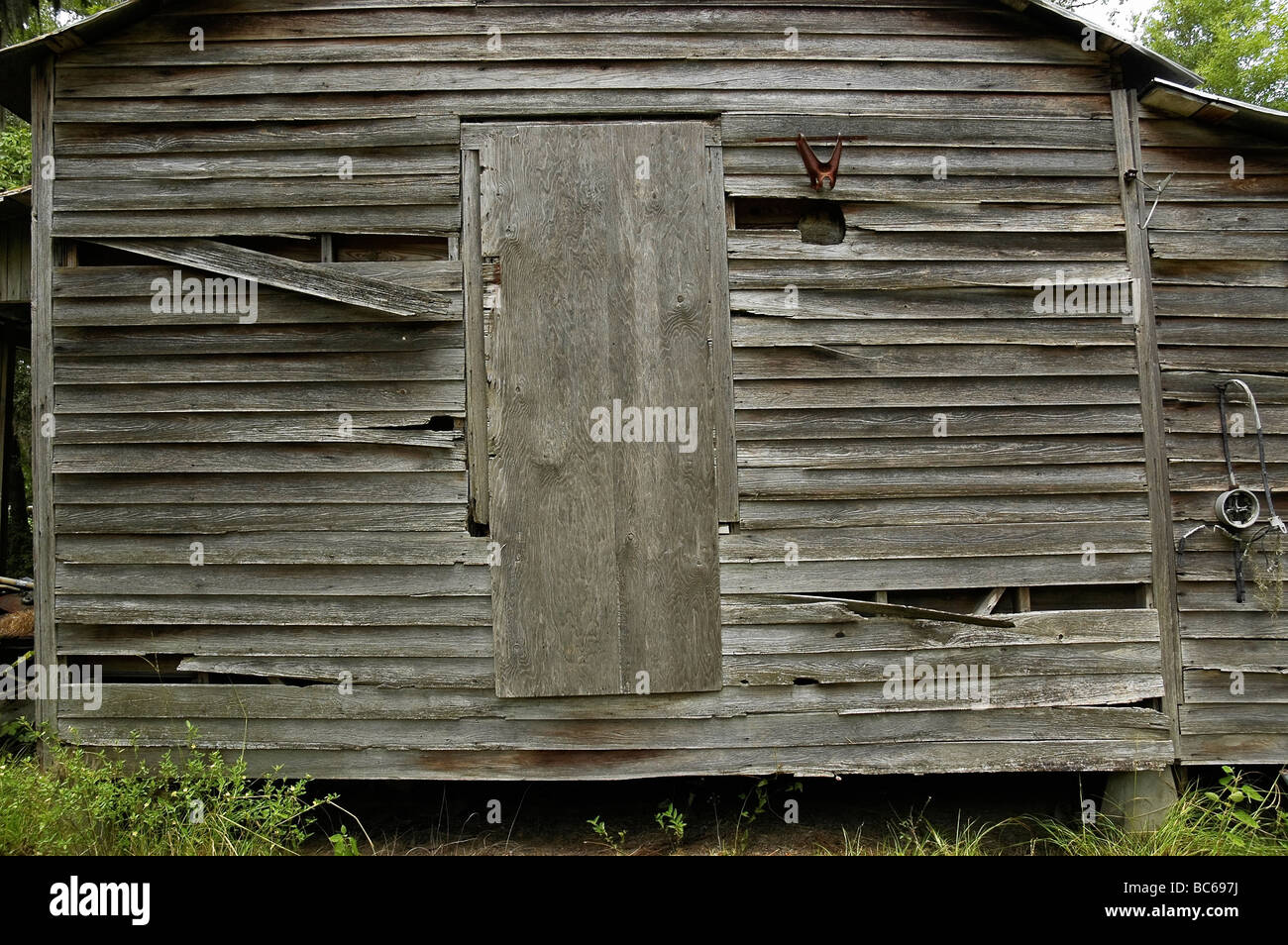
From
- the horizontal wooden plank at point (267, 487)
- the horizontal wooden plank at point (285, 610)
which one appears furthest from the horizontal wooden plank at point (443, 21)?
the horizontal wooden plank at point (285, 610)

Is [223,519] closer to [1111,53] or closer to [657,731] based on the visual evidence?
[657,731]

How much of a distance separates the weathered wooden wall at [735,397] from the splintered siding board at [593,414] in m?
0.20

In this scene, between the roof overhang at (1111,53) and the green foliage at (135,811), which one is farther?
the roof overhang at (1111,53)

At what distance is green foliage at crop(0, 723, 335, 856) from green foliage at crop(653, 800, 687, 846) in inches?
75.6

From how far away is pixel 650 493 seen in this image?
448 cm

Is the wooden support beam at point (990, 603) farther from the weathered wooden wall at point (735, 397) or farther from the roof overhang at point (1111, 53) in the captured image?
the roof overhang at point (1111, 53)

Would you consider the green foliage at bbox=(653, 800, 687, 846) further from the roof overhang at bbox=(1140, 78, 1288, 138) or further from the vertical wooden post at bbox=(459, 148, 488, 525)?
the roof overhang at bbox=(1140, 78, 1288, 138)

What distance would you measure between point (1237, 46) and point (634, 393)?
57.7ft

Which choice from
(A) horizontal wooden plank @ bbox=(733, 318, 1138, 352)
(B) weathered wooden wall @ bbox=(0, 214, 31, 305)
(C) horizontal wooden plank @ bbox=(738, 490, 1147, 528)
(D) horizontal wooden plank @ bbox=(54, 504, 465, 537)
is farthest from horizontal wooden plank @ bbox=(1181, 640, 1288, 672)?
(B) weathered wooden wall @ bbox=(0, 214, 31, 305)

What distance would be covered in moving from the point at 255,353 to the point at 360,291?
77cm

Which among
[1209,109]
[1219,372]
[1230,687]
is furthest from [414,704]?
[1209,109]

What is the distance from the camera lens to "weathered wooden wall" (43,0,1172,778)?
451cm

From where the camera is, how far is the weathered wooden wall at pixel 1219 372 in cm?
461

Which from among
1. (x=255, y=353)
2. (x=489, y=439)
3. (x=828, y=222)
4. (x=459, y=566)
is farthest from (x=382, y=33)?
(x=459, y=566)
